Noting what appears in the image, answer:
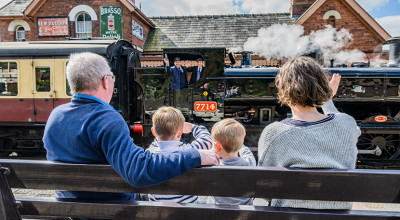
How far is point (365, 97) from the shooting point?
17.1ft

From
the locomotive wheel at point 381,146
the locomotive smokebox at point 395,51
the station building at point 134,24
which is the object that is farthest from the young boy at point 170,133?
the station building at point 134,24

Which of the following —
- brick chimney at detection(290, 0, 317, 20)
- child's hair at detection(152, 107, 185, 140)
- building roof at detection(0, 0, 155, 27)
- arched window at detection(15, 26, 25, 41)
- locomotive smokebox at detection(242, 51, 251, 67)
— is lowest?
child's hair at detection(152, 107, 185, 140)

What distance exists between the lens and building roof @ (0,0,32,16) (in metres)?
15.0

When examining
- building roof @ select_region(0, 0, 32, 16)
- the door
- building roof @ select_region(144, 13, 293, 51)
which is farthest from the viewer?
building roof @ select_region(144, 13, 293, 51)

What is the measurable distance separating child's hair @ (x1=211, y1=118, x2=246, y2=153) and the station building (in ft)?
37.8

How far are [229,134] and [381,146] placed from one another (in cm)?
481

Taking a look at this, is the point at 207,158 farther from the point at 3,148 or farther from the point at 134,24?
the point at 134,24

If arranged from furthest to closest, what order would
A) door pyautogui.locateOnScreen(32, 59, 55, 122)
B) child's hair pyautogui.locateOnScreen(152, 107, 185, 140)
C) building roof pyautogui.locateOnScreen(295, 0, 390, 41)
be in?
building roof pyautogui.locateOnScreen(295, 0, 390, 41) < door pyautogui.locateOnScreen(32, 59, 55, 122) < child's hair pyautogui.locateOnScreen(152, 107, 185, 140)

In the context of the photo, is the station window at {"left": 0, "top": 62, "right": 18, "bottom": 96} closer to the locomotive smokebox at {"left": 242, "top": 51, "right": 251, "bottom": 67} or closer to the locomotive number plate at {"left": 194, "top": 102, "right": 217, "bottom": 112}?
the locomotive number plate at {"left": 194, "top": 102, "right": 217, "bottom": 112}

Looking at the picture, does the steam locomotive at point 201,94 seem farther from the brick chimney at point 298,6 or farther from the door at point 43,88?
the brick chimney at point 298,6

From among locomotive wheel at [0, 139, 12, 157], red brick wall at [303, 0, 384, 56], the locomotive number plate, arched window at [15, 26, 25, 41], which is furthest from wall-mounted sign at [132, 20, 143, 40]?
the locomotive number plate

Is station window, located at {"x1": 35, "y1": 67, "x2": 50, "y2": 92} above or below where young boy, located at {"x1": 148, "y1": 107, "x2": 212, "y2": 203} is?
above

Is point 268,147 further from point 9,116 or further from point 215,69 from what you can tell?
point 9,116

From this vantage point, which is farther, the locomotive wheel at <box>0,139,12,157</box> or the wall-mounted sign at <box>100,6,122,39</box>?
the wall-mounted sign at <box>100,6,122,39</box>
